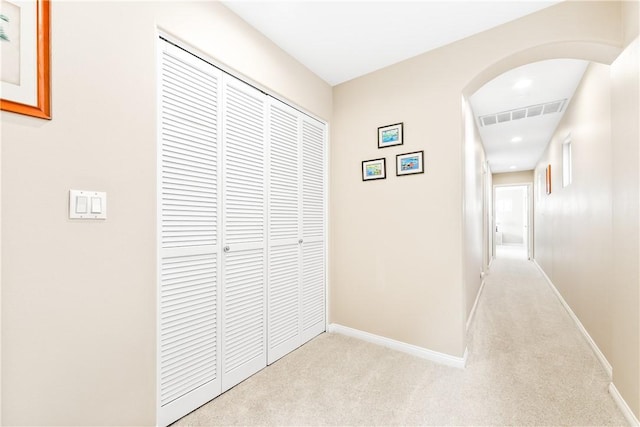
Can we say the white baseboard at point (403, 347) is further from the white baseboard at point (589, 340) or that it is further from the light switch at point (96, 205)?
the light switch at point (96, 205)

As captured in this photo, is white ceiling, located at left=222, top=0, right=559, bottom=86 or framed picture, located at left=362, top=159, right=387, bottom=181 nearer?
white ceiling, located at left=222, top=0, right=559, bottom=86

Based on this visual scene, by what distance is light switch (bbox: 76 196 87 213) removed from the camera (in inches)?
46.1

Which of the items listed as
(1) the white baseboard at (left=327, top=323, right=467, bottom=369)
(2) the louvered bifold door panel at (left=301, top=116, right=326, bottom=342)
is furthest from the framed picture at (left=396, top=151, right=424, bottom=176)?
(1) the white baseboard at (left=327, top=323, right=467, bottom=369)

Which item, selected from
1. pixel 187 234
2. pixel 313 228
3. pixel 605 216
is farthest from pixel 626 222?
pixel 187 234

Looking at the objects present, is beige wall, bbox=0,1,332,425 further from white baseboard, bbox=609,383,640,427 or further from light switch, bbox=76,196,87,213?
white baseboard, bbox=609,383,640,427

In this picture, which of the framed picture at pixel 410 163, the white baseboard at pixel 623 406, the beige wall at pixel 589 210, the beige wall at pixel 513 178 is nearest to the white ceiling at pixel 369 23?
the framed picture at pixel 410 163

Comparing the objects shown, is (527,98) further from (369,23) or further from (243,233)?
(243,233)

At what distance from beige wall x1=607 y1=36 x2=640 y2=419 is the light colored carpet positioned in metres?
0.30

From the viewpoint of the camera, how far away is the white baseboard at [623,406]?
147 centimetres

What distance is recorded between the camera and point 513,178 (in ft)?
26.1

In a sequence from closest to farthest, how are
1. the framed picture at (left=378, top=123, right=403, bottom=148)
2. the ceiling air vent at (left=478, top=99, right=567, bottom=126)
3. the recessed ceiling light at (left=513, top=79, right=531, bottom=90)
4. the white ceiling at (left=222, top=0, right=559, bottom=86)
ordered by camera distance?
1. the white ceiling at (left=222, top=0, right=559, bottom=86)
2. the framed picture at (left=378, top=123, right=403, bottom=148)
3. the recessed ceiling light at (left=513, top=79, right=531, bottom=90)
4. the ceiling air vent at (left=478, top=99, right=567, bottom=126)

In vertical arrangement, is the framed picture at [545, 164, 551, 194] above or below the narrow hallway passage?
above

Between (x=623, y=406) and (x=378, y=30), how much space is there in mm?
2900

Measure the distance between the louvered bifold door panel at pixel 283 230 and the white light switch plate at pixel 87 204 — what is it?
3.68 ft
